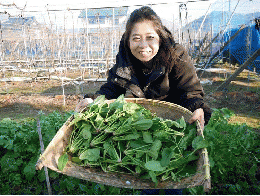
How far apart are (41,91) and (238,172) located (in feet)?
24.9

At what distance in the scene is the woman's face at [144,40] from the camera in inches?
67.6

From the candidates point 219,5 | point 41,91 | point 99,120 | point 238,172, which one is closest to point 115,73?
point 99,120

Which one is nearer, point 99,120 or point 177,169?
point 177,169

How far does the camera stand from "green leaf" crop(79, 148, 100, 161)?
1.35 m

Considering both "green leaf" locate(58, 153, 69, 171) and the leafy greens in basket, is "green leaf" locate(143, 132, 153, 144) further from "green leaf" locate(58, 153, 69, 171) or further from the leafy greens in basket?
"green leaf" locate(58, 153, 69, 171)

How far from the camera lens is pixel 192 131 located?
4.84ft

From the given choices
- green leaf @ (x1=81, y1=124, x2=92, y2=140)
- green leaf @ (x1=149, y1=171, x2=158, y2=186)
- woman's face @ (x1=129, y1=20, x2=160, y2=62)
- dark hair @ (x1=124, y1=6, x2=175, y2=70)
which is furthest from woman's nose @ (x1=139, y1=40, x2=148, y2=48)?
green leaf @ (x1=149, y1=171, x2=158, y2=186)

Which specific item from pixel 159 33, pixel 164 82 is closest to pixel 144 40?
pixel 159 33

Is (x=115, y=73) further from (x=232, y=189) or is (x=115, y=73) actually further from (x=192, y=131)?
(x=232, y=189)

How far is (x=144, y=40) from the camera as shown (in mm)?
1723

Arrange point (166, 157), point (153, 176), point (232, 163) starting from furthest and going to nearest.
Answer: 1. point (232, 163)
2. point (166, 157)
3. point (153, 176)

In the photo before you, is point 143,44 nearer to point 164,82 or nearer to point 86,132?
point 164,82

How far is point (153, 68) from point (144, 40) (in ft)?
0.83

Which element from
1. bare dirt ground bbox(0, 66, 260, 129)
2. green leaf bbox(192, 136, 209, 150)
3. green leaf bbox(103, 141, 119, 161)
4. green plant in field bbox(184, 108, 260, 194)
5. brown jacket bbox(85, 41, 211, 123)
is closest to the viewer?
green leaf bbox(192, 136, 209, 150)
